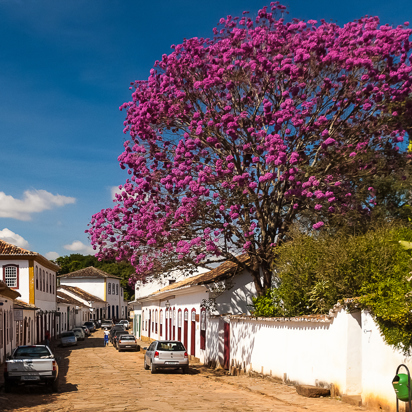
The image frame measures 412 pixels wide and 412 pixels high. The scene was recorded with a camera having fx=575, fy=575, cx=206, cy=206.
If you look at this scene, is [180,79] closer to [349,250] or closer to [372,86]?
[372,86]

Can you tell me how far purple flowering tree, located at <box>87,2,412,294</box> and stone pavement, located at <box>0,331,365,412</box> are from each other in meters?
4.68

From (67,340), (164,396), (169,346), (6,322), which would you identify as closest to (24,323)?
(6,322)

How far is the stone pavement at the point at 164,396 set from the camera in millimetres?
13815

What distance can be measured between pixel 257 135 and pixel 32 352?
10.7 meters

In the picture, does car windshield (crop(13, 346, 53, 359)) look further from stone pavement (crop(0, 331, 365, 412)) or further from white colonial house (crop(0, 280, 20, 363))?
white colonial house (crop(0, 280, 20, 363))

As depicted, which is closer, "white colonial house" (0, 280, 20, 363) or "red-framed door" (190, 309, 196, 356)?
"white colonial house" (0, 280, 20, 363)

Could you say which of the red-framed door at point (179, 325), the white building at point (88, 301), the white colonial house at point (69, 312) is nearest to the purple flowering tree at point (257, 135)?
the red-framed door at point (179, 325)

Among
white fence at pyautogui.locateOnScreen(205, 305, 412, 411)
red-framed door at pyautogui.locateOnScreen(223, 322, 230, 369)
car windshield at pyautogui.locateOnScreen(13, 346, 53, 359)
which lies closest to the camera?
white fence at pyautogui.locateOnScreen(205, 305, 412, 411)

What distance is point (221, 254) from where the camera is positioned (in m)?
21.9

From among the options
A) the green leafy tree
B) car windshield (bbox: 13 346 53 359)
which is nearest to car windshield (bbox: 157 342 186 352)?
the green leafy tree

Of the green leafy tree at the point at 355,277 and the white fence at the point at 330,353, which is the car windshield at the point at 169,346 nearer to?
the white fence at the point at 330,353

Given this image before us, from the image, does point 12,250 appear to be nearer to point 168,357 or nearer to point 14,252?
point 14,252

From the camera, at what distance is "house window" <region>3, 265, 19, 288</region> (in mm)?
43406

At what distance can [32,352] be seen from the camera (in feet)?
62.1
